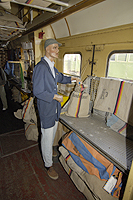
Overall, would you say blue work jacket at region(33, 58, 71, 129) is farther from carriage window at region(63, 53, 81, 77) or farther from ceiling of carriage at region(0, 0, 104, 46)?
carriage window at region(63, 53, 81, 77)

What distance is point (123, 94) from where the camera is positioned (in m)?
1.98

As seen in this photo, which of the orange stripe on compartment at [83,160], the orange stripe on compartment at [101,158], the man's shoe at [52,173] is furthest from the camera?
the man's shoe at [52,173]

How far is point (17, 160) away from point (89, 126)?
73.4 inches

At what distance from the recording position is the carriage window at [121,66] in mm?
2004

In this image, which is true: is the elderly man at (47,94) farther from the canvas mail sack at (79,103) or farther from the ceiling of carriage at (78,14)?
the ceiling of carriage at (78,14)

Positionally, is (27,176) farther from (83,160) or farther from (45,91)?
(45,91)

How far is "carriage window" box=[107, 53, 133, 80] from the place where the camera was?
2.00 meters

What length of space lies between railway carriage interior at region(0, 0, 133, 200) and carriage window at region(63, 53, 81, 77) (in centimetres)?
3

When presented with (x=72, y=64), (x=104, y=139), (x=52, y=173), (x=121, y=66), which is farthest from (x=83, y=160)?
(x=72, y=64)

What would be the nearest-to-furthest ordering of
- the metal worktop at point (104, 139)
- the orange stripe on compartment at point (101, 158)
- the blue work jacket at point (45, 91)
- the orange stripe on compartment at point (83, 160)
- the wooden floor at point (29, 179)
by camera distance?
the metal worktop at point (104, 139)
the orange stripe on compartment at point (101, 158)
the orange stripe on compartment at point (83, 160)
the blue work jacket at point (45, 91)
the wooden floor at point (29, 179)

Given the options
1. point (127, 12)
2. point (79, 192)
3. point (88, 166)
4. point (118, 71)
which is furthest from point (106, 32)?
point (79, 192)

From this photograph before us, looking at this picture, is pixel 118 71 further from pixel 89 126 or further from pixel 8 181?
pixel 8 181

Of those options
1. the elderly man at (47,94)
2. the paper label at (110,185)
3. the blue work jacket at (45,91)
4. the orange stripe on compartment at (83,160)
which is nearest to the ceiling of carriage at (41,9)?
the elderly man at (47,94)

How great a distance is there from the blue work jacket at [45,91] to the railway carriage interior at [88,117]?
39 centimetres
